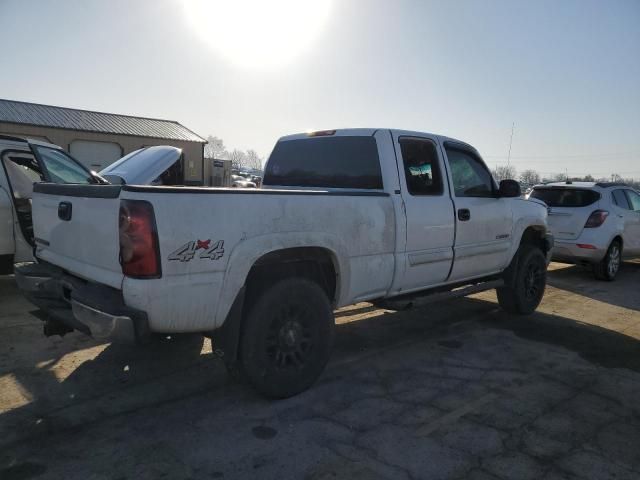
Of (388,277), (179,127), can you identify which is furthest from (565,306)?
(179,127)

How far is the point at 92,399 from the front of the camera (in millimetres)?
3576

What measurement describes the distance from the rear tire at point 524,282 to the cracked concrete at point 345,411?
0.74m

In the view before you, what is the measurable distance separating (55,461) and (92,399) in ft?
2.72

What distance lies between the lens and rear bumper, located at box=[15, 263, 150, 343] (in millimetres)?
2855

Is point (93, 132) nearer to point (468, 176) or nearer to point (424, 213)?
point (468, 176)

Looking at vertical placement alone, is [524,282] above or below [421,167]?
below

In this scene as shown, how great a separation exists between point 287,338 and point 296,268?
0.54m

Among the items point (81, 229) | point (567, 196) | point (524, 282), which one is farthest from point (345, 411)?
point (567, 196)

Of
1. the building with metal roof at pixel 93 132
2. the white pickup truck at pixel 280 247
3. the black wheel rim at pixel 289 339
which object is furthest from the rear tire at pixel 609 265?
the building with metal roof at pixel 93 132

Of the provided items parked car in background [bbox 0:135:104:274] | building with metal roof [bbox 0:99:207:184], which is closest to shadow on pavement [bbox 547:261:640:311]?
parked car in background [bbox 0:135:104:274]

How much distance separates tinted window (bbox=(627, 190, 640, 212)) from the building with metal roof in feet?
78.7

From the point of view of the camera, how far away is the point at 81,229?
10.8 ft

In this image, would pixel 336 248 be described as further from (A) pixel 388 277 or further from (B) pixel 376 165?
(B) pixel 376 165

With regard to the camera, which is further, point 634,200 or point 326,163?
point 634,200
